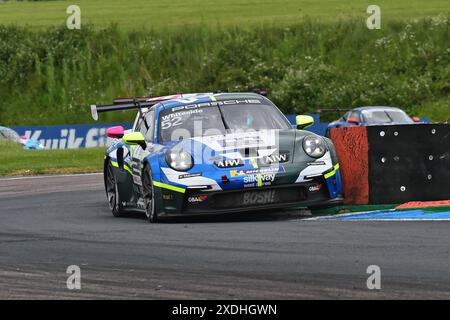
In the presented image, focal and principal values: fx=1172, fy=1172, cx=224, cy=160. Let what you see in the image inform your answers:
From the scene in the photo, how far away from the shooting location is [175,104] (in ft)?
41.6

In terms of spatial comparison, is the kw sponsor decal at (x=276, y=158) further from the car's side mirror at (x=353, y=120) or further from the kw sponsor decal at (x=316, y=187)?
the car's side mirror at (x=353, y=120)

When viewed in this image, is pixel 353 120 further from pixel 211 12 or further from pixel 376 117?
pixel 211 12

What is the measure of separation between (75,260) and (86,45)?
131 feet

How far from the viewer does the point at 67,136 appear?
110 feet

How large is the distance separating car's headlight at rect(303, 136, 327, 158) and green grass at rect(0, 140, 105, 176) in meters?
11.3

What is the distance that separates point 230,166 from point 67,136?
74.6 feet

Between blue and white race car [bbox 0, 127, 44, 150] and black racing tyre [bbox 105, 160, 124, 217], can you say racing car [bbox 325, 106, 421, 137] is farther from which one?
black racing tyre [bbox 105, 160, 124, 217]

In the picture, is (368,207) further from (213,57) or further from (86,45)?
(86,45)

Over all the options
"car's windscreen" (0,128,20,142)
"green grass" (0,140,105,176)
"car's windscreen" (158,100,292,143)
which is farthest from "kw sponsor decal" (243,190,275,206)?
"car's windscreen" (0,128,20,142)

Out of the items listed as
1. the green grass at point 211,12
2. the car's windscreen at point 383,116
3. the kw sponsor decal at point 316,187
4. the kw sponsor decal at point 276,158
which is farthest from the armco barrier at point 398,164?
the green grass at point 211,12

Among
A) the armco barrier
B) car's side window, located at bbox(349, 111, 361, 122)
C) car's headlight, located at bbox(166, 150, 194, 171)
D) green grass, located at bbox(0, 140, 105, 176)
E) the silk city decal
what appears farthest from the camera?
the silk city decal

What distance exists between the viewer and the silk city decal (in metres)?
33.3

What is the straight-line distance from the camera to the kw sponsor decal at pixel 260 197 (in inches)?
440
